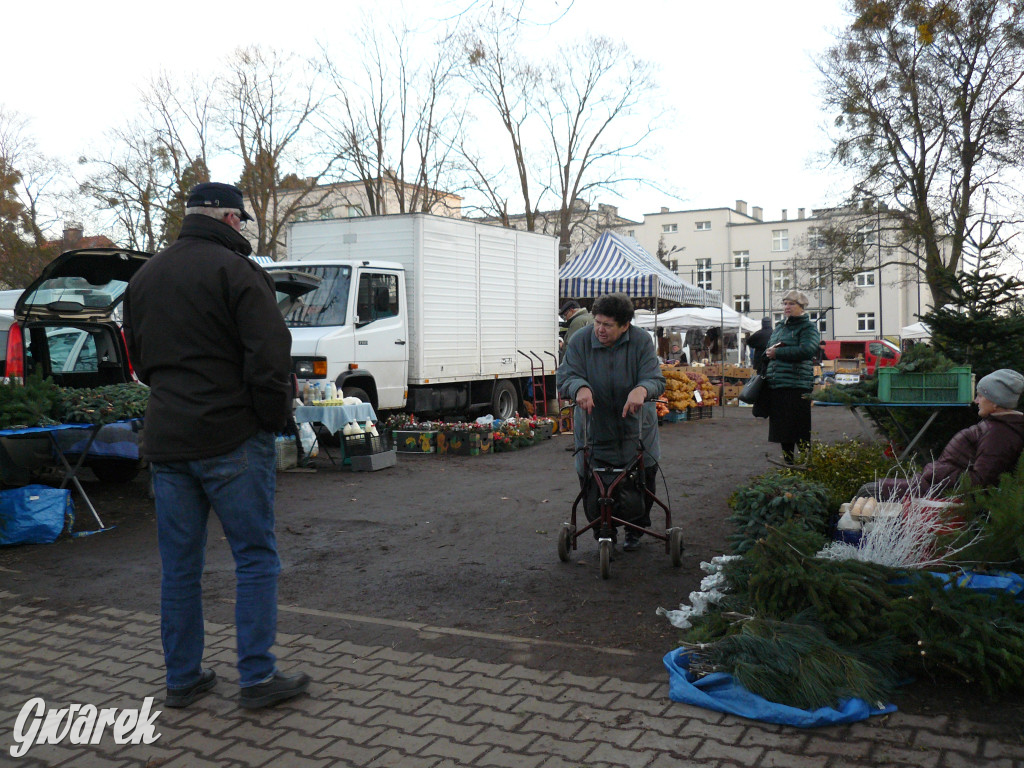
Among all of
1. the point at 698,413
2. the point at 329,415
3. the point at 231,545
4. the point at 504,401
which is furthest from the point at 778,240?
the point at 231,545

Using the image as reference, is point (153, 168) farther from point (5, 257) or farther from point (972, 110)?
point (972, 110)

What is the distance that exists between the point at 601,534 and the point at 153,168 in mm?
28321

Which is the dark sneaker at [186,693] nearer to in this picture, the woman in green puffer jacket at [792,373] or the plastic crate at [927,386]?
the plastic crate at [927,386]

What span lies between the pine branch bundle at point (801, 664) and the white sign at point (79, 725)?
7.67ft

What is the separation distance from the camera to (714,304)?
2197cm

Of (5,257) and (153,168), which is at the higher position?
(153,168)

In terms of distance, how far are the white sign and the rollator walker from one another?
2880 mm

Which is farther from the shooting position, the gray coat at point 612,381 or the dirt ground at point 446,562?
the gray coat at point 612,381

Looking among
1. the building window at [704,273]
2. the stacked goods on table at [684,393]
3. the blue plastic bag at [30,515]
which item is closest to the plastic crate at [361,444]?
the blue plastic bag at [30,515]

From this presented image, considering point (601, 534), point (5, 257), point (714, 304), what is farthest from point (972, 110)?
point (5, 257)

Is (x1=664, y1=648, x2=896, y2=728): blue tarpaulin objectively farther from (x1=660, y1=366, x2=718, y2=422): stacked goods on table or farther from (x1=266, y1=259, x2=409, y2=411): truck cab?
(x1=660, y1=366, x2=718, y2=422): stacked goods on table

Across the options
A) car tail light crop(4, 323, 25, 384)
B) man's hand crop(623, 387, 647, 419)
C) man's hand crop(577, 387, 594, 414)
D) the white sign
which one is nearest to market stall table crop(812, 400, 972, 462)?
man's hand crop(623, 387, 647, 419)

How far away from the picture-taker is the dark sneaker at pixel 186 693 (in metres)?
3.70

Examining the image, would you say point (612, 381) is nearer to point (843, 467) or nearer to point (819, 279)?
point (843, 467)
